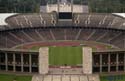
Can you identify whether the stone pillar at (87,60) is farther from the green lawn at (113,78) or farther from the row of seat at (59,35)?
the row of seat at (59,35)

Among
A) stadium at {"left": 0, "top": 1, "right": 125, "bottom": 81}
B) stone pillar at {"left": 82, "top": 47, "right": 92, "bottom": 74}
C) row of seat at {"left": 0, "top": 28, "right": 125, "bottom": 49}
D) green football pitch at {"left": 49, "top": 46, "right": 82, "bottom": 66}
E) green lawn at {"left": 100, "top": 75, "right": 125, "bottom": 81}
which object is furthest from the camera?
row of seat at {"left": 0, "top": 28, "right": 125, "bottom": 49}

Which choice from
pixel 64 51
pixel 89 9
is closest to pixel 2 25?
pixel 64 51

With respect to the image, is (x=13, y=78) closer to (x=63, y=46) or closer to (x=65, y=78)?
(x=65, y=78)

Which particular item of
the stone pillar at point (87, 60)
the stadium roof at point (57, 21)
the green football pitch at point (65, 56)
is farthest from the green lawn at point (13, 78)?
the stadium roof at point (57, 21)

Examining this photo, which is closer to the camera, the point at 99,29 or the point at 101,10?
the point at 99,29

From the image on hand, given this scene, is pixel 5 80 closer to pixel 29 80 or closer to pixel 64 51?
pixel 29 80

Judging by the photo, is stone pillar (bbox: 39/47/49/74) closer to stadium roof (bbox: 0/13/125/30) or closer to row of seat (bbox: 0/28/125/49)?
row of seat (bbox: 0/28/125/49)

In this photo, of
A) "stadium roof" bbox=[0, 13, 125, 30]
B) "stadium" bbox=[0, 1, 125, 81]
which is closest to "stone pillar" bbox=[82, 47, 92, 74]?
"stadium" bbox=[0, 1, 125, 81]
